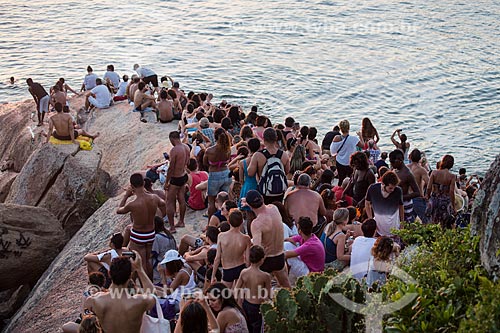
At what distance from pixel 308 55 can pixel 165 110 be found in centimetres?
2091

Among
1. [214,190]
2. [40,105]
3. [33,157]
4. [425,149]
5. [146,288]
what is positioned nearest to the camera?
[146,288]

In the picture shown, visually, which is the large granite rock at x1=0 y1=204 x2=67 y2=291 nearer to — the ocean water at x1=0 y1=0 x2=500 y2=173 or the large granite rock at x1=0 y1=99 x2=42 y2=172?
the large granite rock at x1=0 y1=99 x2=42 y2=172

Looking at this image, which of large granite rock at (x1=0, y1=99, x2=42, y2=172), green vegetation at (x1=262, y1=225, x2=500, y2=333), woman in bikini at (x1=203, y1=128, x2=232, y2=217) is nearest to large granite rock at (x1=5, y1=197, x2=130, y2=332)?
woman in bikini at (x1=203, y1=128, x2=232, y2=217)

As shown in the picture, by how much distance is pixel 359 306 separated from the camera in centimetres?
705

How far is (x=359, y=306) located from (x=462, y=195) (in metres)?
8.01

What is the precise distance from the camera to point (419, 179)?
1270 centimetres

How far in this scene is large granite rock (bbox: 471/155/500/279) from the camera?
6.69m

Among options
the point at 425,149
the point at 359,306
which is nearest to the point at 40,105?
the point at 425,149

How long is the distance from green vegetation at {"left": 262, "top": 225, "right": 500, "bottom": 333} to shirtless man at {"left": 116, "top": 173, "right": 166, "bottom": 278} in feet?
13.9

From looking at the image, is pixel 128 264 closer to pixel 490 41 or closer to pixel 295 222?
pixel 295 222

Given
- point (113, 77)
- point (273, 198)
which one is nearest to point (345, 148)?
point (273, 198)

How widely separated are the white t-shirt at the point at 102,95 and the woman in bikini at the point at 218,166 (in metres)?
11.8

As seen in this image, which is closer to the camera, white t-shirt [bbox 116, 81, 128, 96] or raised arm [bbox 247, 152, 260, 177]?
raised arm [bbox 247, 152, 260, 177]

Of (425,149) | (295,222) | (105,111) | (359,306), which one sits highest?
(359,306)
